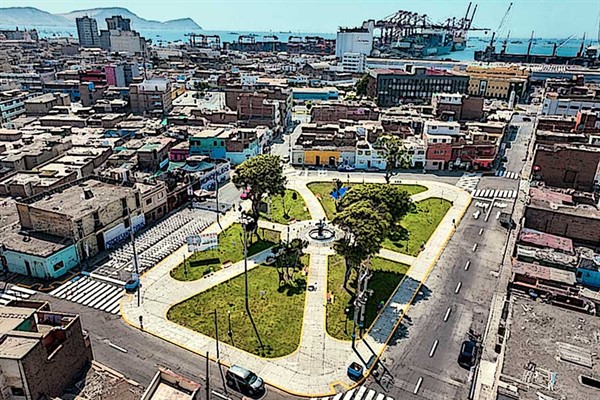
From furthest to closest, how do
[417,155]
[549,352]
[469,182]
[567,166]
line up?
[417,155], [469,182], [567,166], [549,352]

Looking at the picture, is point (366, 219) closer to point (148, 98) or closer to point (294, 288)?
point (294, 288)

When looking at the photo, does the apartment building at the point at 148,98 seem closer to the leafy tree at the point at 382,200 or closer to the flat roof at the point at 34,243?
the flat roof at the point at 34,243

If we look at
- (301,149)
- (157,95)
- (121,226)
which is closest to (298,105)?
(157,95)

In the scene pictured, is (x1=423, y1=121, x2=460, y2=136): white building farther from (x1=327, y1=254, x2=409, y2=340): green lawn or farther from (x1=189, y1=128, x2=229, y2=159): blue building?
(x1=327, y1=254, x2=409, y2=340): green lawn

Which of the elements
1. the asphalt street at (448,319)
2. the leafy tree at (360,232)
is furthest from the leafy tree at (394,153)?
the leafy tree at (360,232)

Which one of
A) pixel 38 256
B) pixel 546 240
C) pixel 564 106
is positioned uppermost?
pixel 564 106

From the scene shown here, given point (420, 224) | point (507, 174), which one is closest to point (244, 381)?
point (420, 224)
